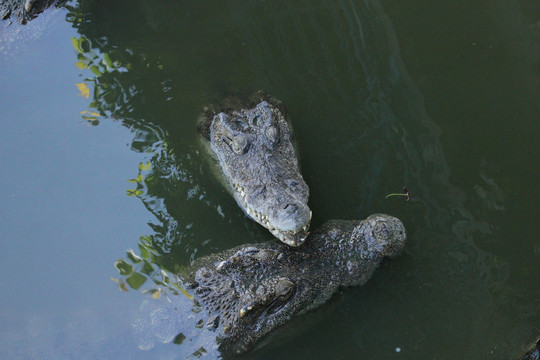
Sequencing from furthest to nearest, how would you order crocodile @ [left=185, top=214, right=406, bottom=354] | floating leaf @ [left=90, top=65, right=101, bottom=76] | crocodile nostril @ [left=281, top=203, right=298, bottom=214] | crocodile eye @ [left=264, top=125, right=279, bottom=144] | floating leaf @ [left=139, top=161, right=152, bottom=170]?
floating leaf @ [left=90, top=65, right=101, bottom=76], floating leaf @ [left=139, top=161, right=152, bottom=170], crocodile eye @ [left=264, top=125, right=279, bottom=144], crocodile nostril @ [left=281, top=203, right=298, bottom=214], crocodile @ [left=185, top=214, right=406, bottom=354]

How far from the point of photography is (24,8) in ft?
20.2

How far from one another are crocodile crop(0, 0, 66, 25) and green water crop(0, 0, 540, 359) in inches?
7.3

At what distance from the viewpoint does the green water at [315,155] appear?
3.81 meters

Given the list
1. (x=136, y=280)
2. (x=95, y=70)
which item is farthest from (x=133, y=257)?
(x=95, y=70)

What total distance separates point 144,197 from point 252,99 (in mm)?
1449

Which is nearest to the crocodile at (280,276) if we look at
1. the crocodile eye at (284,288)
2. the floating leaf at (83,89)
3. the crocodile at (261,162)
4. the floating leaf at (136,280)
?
the crocodile eye at (284,288)

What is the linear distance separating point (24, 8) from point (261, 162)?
3864 mm

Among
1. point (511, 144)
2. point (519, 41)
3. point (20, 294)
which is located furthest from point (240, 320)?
point (519, 41)

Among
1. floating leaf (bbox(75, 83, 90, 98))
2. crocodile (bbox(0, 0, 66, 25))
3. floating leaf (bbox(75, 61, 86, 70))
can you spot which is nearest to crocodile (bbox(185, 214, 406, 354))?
floating leaf (bbox(75, 83, 90, 98))

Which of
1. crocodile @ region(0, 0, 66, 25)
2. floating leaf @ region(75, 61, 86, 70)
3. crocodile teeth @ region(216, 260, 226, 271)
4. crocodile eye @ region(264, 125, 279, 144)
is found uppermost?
crocodile @ region(0, 0, 66, 25)

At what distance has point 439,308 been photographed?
3822mm

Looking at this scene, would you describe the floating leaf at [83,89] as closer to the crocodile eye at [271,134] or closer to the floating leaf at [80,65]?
the floating leaf at [80,65]

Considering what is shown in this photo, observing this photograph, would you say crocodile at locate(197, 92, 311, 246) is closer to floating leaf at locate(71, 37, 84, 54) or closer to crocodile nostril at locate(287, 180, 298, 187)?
crocodile nostril at locate(287, 180, 298, 187)

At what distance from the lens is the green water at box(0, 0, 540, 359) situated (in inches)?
150
